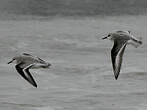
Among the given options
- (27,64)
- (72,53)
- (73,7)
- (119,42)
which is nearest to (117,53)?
(119,42)

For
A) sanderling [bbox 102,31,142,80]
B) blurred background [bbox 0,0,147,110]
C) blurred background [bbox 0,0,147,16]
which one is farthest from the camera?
blurred background [bbox 0,0,147,16]

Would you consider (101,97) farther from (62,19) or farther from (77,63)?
(62,19)

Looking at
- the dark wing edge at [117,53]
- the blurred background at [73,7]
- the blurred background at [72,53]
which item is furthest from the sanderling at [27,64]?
the blurred background at [73,7]

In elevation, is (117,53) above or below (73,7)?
above

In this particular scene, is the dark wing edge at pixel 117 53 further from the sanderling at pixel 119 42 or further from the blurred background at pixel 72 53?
the blurred background at pixel 72 53

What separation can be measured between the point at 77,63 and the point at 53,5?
4.38 m

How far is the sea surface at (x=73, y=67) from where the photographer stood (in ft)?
24.1

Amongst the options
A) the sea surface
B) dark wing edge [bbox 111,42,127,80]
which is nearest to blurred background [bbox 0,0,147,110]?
the sea surface

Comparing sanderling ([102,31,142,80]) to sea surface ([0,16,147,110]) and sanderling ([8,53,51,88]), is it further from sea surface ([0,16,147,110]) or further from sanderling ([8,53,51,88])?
sea surface ([0,16,147,110])

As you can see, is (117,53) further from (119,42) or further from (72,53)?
(72,53)

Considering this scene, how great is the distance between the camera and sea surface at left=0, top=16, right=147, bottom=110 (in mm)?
7332

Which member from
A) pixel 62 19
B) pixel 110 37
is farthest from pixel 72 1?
pixel 110 37

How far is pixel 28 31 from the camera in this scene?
437 inches

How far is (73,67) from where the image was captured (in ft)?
29.4
